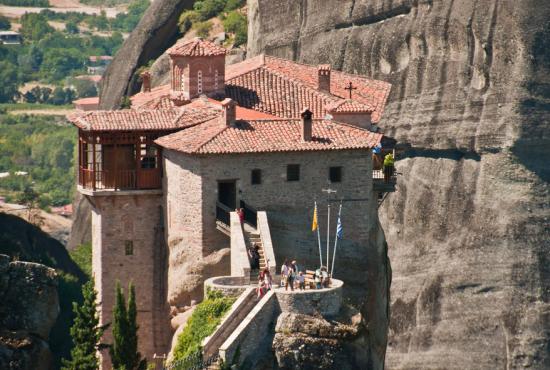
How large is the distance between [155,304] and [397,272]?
38.2m

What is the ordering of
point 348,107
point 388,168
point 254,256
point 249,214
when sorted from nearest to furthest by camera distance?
1. point 254,256
2. point 249,214
3. point 388,168
4. point 348,107

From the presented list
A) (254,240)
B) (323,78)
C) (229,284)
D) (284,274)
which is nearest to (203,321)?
(229,284)

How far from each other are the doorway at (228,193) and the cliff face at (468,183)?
39146mm

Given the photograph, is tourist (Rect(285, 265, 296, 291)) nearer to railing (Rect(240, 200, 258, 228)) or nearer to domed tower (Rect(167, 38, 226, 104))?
railing (Rect(240, 200, 258, 228))

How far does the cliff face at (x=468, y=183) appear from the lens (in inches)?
4070

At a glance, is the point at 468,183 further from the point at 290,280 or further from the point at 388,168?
the point at 290,280

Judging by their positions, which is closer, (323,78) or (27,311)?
(27,311)

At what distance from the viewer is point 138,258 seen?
67.8 meters

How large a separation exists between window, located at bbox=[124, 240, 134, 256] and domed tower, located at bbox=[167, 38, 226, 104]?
5.19m

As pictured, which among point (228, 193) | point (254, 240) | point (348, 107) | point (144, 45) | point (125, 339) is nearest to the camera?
point (125, 339)

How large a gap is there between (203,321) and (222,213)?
5.31 m

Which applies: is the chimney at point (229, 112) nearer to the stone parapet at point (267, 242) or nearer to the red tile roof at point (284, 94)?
the stone parapet at point (267, 242)

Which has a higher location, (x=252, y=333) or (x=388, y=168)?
(x=388, y=168)

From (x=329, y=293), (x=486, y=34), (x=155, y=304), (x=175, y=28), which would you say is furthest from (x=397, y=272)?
(x=329, y=293)
